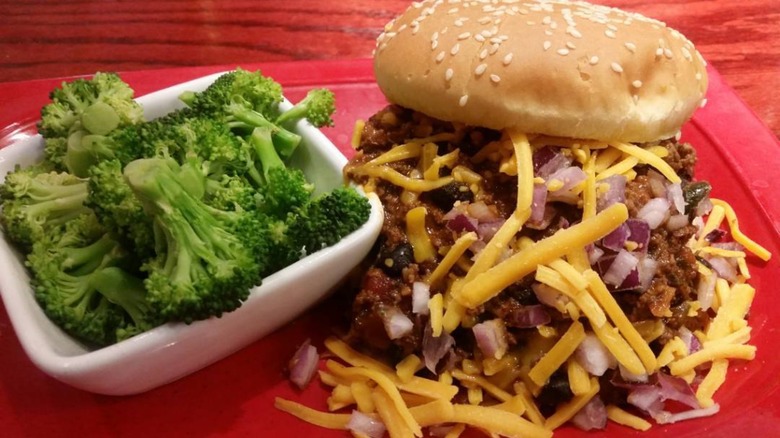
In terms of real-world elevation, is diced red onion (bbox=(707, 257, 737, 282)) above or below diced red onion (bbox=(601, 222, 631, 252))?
below

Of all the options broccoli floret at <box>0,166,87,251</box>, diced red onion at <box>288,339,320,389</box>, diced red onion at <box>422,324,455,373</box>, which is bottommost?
diced red onion at <box>288,339,320,389</box>

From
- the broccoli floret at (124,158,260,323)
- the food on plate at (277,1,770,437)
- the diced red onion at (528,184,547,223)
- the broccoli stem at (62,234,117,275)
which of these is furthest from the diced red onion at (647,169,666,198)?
the broccoli stem at (62,234,117,275)

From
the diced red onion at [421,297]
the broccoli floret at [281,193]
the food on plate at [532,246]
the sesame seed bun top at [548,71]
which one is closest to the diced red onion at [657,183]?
the food on plate at [532,246]

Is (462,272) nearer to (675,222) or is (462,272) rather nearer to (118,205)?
(675,222)

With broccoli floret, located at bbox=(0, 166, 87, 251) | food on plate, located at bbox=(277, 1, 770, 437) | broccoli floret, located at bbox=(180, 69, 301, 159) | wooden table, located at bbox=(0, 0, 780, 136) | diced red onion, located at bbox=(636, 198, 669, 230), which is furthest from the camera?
wooden table, located at bbox=(0, 0, 780, 136)

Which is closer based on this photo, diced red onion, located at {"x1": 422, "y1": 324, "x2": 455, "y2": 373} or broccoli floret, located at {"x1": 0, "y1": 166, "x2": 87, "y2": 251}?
broccoli floret, located at {"x1": 0, "y1": 166, "x2": 87, "y2": 251}

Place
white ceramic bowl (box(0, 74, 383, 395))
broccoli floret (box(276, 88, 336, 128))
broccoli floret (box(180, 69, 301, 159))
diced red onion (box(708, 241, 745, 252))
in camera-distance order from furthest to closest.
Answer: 1. diced red onion (box(708, 241, 745, 252))
2. broccoli floret (box(276, 88, 336, 128))
3. broccoli floret (box(180, 69, 301, 159))
4. white ceramic bowl (box(0, 74, 383, 395))

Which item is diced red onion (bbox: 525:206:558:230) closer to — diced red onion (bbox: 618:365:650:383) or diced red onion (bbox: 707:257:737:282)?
diced red onion (bbox: 618:365:650:383)

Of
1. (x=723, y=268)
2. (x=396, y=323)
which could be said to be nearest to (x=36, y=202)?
(x=396, y=323)
